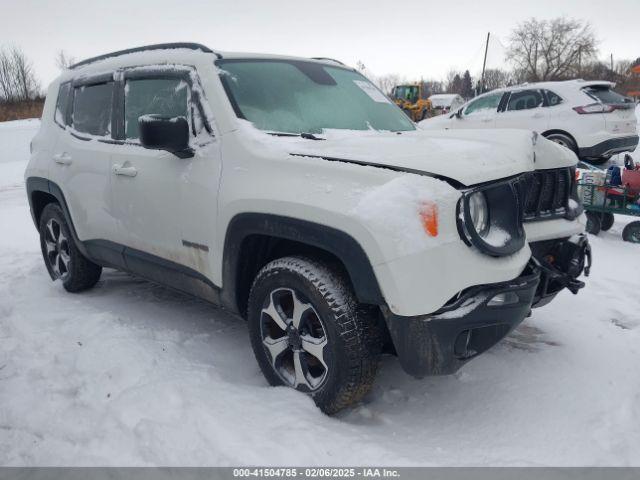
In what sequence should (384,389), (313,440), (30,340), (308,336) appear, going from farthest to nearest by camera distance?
(30,340) < (384,389) < (308,336) < (313,440)

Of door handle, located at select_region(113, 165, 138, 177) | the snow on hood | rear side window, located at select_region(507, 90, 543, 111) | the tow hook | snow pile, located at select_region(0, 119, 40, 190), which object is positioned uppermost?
rear side window, located at select_region(507, 90, 543, 111)

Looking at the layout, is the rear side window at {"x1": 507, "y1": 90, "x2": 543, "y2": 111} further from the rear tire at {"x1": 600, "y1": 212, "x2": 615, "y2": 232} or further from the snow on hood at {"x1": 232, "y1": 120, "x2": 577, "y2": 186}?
the snow on hood at {"x1": 232, "y1": 120, "x2": 577, "y2": 186}

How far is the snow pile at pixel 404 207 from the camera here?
2160 millimetres

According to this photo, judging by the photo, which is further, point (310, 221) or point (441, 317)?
point (310, 221)

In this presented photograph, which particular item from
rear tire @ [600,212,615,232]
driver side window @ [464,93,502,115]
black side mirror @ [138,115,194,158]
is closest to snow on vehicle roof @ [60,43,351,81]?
black side mirror @ [138,115,194,158]

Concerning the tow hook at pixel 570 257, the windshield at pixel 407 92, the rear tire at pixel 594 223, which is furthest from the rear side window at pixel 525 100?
the windshield at pixel 407 92

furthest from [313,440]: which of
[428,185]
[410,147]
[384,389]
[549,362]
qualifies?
[549,362]

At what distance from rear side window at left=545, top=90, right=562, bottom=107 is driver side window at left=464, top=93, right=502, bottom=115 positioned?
109 cm

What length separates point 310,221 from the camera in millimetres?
2412

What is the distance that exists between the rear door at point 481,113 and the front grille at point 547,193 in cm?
860

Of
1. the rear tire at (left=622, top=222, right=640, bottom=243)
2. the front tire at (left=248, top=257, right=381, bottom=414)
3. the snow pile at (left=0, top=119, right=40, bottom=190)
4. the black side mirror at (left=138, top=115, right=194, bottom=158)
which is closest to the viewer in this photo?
the front tire at (left=248, top=257, right=381, bottom=414)

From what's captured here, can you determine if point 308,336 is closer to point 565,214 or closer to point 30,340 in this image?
point 565,214

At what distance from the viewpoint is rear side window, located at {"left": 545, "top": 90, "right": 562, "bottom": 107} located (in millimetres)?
10242

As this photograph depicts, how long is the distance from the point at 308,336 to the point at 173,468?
0.84 metres
